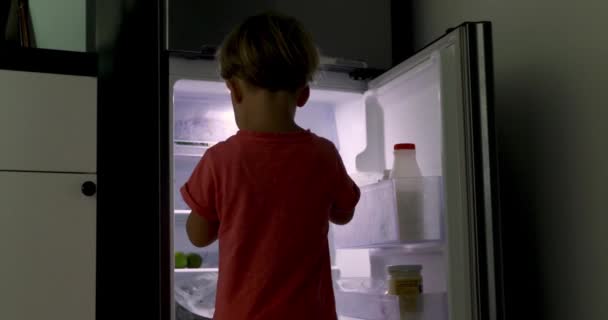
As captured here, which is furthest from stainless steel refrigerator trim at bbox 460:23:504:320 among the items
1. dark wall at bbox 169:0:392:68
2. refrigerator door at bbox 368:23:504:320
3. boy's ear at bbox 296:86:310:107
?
dark wall at bbox 169:0:392:68

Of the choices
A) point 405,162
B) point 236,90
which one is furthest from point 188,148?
point 236,90

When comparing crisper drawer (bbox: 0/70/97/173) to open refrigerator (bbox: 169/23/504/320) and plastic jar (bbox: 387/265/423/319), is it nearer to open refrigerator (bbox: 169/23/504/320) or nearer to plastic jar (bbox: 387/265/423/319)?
open refrigerator (bbox: 169/23/504/320)

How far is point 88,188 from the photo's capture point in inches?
62.7

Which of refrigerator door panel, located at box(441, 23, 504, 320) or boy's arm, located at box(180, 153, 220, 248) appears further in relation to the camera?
refrigerator door panel, located at box(441, 23, 504, 320)

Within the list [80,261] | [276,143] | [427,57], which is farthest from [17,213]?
[427,57]

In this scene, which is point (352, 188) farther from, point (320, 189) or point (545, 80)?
point (545, 80)

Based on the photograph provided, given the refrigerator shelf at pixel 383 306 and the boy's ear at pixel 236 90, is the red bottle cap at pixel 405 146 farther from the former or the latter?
the boy's ear at pixel 236 90

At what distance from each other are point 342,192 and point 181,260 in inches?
29.7

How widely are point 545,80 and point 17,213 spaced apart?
3.84 feet

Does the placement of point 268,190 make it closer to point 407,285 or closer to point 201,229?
point 201,229

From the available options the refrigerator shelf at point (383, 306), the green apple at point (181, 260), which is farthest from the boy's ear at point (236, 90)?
the green apple at point (181, 260)

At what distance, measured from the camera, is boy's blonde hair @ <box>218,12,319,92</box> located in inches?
47.2

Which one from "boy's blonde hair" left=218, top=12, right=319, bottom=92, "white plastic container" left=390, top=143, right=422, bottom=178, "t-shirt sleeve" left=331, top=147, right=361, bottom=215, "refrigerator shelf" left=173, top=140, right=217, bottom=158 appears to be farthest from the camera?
"refrigerator shelf" left=173, top=140, right=217, bottom=158

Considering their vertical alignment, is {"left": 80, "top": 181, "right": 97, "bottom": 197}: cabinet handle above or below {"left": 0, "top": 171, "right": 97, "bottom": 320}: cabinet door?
above
